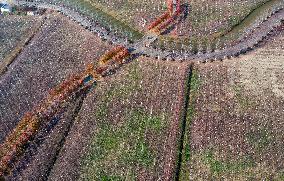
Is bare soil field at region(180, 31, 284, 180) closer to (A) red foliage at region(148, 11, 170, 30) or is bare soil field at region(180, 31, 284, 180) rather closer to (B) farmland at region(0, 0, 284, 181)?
(B) farmland at region(0, 0, 284, 181)

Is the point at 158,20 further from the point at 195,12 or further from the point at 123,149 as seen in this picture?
the point at 123,149

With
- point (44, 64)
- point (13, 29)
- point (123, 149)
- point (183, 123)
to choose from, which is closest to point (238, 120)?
point (183, 123)

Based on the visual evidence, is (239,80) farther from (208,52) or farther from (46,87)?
(46,87)

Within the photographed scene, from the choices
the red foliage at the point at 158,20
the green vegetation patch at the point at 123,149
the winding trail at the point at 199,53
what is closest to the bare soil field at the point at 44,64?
the winding trail at the point at 199,53

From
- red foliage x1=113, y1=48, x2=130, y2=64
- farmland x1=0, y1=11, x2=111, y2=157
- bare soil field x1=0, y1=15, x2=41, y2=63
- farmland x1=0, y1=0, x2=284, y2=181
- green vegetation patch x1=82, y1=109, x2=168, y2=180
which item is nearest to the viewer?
green vegetation patch x1=82, y1=109, x2=168, y2=180

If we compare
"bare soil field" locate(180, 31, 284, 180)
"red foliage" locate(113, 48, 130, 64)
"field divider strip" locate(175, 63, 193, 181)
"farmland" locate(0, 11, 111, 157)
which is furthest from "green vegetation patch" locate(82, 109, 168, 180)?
"farmland" locate(0, 11, 111, 157)

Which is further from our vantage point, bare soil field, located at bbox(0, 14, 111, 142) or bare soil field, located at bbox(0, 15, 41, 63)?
bare soil field, located at bbox(0, 15, 41, 63)

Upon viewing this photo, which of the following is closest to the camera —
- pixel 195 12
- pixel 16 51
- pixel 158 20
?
pixel 16 51

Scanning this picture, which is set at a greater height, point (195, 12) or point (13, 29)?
point (13, 29)
